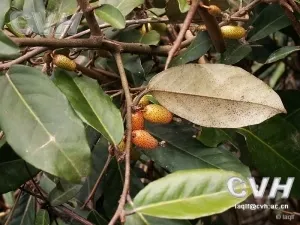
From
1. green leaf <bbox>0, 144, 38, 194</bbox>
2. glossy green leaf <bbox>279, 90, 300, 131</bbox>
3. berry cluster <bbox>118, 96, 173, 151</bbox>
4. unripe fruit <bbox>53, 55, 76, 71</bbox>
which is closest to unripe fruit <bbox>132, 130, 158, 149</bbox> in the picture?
berry cluster <bbox>118, 96, 173, 151</bbox>

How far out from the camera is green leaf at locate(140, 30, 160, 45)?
0.93 meters

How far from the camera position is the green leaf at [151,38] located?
3.05 feet

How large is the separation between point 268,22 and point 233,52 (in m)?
0.11

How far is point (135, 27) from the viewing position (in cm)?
99

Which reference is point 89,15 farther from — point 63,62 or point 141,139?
point 141,139

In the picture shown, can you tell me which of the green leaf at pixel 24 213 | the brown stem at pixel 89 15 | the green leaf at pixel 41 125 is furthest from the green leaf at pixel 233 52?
the green leaf at pixel 24 213

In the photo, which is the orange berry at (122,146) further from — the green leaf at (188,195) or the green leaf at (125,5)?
the green leaf at (125,5)

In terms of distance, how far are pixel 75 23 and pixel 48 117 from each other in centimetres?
25

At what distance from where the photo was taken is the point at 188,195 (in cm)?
56

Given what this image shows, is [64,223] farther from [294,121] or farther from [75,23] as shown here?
[294,121]

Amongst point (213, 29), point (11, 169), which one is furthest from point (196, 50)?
point (11, 169)

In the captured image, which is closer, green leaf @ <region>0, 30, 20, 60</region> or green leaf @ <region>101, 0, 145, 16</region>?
green leaf @ <region>0, 30, 20, 60</region>

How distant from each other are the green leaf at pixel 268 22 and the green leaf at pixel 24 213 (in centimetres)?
52

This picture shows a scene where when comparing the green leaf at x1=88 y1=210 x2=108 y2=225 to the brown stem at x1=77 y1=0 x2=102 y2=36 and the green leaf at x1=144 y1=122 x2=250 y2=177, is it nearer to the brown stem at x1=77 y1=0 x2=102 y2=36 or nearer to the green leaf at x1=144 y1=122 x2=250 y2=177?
the green leaf at x1=144 y1=122 x2=250 y2=177
